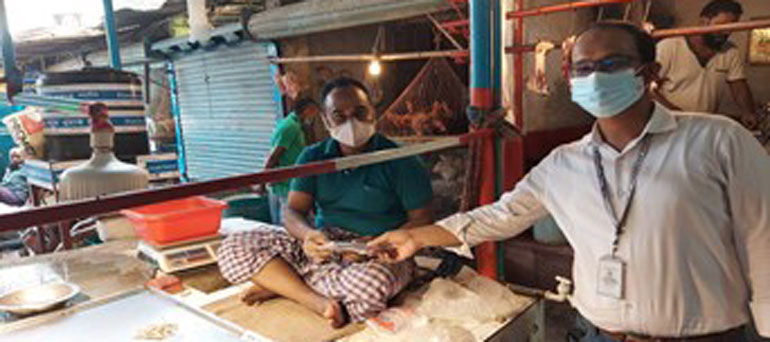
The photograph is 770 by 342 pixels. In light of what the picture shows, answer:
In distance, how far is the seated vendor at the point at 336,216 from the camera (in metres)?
2.49

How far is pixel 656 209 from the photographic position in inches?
59.6

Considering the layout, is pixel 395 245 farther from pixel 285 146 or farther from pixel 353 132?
pixel 285 146

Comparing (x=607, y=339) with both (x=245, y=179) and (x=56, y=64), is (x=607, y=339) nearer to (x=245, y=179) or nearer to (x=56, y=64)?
(x=245, y=179)

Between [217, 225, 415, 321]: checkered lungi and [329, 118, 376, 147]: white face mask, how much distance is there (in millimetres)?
476

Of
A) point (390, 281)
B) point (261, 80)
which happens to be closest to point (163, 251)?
point (390, 281)

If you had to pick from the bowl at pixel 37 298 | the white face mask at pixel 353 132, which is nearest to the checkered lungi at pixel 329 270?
the white face mask at pixel 353 132

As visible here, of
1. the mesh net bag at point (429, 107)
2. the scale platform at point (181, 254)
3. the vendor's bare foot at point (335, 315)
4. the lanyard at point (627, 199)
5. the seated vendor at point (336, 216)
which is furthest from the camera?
the mesh net bag at point (429, 107)

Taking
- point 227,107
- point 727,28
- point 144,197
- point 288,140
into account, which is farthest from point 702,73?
point 227,107

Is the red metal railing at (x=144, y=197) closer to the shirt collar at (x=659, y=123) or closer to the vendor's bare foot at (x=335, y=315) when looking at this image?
the vendor's bare foot at (x=335, y=315)

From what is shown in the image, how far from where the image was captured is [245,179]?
5.35 ft

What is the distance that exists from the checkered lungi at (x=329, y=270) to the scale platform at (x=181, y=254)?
52 cm

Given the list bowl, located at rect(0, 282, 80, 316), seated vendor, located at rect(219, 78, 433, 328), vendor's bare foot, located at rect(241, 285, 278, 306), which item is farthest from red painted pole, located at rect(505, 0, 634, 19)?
bowl, located at rect(0, 282, 80, 316)

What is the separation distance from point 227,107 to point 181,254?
5068mm

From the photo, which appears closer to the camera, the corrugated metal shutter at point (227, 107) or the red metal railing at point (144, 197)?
the red metal railing at point (144, 197)
